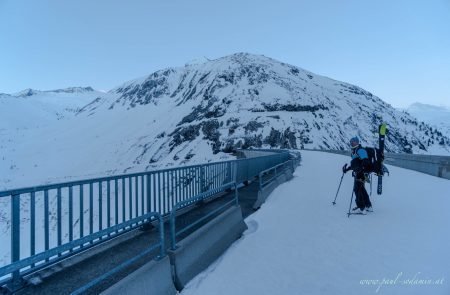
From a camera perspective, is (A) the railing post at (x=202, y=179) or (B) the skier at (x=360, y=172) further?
(A) the railing post at (x=202, y=179)

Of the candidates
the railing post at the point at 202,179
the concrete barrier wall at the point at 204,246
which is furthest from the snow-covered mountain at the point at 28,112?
the concrete barrier wall at the point at 204,246

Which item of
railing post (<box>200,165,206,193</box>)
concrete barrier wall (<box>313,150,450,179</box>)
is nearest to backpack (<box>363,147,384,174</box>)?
railing post (<box>200,165,206,193</box>)

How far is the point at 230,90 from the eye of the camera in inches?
3706

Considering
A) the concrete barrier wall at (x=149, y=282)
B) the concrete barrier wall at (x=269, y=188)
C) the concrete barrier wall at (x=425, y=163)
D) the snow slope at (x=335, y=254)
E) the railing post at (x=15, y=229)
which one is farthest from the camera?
the concrete barrier wall at (x=425, y=163)

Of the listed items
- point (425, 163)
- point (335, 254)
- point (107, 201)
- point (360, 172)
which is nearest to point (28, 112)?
point (425, 163)

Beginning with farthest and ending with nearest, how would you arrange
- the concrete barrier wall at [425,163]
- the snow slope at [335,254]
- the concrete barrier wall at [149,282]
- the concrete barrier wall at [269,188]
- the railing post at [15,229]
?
1. the concrete barrier wall at [425,163]
2. the concrete barrier wall at [269,188]
3. the snow slope at [335,254]
4. the railing post at [15,229]
5. the concrete barrier wall at [149,282]

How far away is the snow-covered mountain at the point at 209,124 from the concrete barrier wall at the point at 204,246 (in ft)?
145

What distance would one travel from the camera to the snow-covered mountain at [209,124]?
67000 mm

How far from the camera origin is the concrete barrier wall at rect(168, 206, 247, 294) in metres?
5.57

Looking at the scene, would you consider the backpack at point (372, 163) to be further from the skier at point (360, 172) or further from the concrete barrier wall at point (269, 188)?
the concrete barrier wall at point (269, 188)

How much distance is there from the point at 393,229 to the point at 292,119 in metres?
72.6

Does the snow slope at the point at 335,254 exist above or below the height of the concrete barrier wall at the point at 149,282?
below

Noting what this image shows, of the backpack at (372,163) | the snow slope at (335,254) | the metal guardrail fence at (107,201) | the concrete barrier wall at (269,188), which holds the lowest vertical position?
the snow slope at (335,254)

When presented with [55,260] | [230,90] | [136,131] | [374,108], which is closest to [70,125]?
[136,131]
